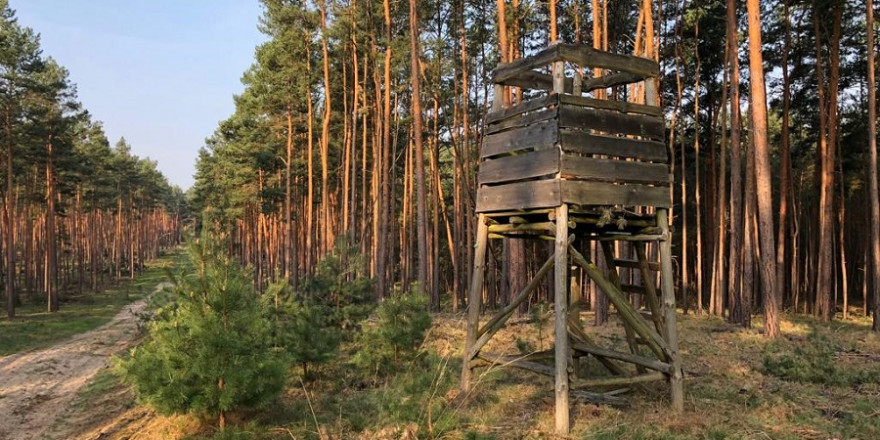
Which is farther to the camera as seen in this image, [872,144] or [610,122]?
[872,144]

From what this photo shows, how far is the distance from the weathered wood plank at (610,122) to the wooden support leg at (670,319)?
4.13 feet

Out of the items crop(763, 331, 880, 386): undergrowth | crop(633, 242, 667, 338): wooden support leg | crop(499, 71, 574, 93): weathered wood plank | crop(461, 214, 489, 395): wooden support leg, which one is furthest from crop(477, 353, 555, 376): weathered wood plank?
crop(763, 331, 880, 386): undergrowth

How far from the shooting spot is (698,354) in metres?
11.7

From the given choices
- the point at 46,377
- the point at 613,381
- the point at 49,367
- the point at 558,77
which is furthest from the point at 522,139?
the point at 49,367

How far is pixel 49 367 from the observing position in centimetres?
1622

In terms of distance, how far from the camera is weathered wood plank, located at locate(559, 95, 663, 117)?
687 cm

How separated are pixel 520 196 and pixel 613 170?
1345 millimetres

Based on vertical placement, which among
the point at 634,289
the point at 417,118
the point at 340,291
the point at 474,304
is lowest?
the point at 340,291

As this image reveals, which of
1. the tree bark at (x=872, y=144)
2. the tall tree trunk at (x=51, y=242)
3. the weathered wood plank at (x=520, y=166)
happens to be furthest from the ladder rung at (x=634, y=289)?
the tall tree trunk at (x=51, y=242)

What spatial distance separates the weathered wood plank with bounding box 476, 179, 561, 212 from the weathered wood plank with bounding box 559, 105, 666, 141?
2.89 feet

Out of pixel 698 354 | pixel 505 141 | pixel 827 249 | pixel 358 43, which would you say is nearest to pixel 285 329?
pixel 505 141

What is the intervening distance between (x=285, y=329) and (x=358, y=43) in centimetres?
1750

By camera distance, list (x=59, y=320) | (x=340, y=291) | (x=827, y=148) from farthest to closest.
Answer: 1. (x=59, y=320)
2. (x=827, y=148)
3. (x=340, y=291)

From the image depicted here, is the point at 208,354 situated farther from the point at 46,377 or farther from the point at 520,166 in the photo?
the point at 46,377
